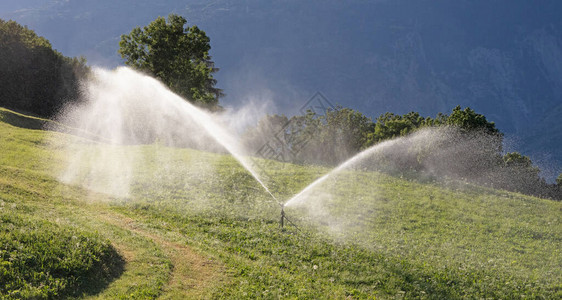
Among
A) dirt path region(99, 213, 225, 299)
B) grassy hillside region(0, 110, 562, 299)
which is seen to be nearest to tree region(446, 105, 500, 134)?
grassy hillside region(0, 110, 562, 299)

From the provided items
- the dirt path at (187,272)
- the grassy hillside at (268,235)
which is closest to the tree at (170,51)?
the grassy hillside at (268,235)

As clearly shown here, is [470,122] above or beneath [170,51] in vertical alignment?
beneath

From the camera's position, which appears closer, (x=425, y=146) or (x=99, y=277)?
(x=99, y=277)

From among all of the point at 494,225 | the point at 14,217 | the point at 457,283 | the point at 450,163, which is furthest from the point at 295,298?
the point at 450,163

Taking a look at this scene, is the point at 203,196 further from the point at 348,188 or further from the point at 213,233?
the point at 348,188

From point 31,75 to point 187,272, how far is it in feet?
237

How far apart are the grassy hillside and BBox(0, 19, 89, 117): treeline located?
37.2m

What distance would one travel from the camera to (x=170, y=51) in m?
60.1

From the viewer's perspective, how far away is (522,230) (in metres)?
26.7

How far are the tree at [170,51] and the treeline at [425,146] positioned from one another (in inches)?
724

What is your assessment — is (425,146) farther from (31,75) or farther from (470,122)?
(31,75)

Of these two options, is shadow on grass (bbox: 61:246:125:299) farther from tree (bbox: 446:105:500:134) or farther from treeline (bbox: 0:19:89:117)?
treeline (bbox: 0:19:89:117)

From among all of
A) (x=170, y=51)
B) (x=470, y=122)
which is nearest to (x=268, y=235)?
(x=170, y=51)

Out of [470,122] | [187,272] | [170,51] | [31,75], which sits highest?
[170,51]
